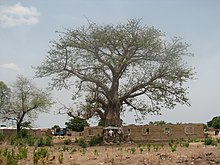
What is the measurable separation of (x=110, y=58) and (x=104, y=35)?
5.67ft

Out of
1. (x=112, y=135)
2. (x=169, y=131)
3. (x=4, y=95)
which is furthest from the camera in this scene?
(x=4, y=95)

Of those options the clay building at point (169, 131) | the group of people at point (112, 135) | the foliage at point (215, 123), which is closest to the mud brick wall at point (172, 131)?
the clay building at point (169, 131)

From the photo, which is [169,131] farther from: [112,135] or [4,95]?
[4,95]

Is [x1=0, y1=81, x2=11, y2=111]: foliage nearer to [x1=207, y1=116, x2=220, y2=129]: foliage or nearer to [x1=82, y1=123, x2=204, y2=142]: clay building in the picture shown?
[x1=82, y1=123, x2=204, y2=142]: clay building

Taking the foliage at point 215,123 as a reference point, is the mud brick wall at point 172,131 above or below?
below

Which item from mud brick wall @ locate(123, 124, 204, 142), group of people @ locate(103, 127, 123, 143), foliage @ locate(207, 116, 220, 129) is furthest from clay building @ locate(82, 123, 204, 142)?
foliage @ locate(207, 116, 220, 129)

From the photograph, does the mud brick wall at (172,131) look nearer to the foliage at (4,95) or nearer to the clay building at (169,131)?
the clay building at (169,131)

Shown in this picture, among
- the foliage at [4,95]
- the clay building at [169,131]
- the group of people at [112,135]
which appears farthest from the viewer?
the foliage at [4,95]

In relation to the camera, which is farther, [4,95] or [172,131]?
[4,95]

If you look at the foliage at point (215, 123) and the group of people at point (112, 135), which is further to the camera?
the foliage at point (215, 123)

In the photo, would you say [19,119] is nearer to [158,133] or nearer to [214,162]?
[158,133]

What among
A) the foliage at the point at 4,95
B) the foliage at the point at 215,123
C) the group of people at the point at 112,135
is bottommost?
the group of people at the point at 112,135

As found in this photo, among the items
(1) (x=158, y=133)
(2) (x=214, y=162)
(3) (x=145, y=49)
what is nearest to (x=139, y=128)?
(1) (x=158, y=133)

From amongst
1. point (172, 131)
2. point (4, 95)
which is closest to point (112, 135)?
point (172, 131)
